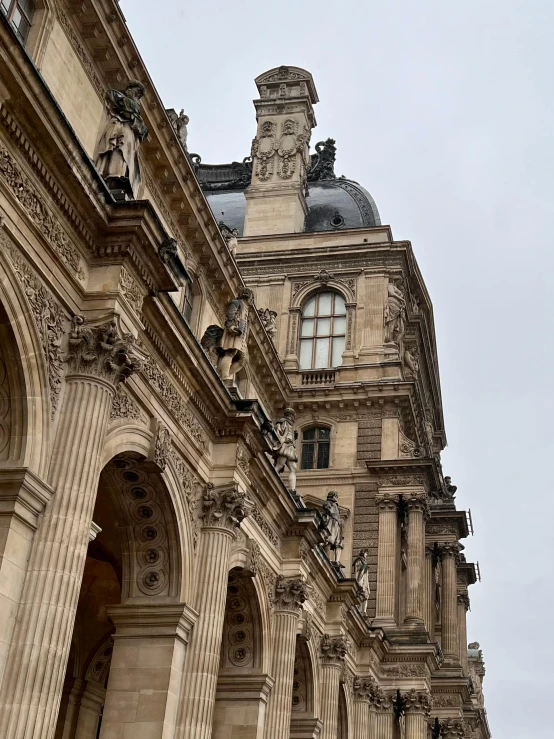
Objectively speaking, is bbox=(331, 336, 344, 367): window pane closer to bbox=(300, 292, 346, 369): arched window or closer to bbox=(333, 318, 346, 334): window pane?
bbox=(300, 292, 346, 369): arched window

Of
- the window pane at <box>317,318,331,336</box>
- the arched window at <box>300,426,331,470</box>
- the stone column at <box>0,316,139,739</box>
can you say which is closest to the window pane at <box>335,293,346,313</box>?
the window pane at <box>317,318,331,336</box>

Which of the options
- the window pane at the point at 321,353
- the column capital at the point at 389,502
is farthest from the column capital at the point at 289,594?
the window pane at the point at 321,353

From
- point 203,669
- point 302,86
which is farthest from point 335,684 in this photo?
point 302,86

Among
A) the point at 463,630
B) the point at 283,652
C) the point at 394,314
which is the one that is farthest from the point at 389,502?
the point at 283,652

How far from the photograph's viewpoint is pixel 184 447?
22297 mm

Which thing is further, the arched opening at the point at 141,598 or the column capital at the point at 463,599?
the column capital at the point at 463,599

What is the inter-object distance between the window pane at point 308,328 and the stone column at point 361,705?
15282 millimetres

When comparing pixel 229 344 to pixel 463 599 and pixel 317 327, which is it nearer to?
pixel 317 327

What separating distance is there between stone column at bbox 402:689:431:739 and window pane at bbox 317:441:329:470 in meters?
9.19

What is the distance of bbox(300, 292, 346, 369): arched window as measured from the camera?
45.0 meters

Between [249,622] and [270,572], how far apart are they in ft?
4.99

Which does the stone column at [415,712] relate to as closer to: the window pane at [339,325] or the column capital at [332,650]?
the column capital at [332,650]

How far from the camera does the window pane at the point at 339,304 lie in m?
45.7

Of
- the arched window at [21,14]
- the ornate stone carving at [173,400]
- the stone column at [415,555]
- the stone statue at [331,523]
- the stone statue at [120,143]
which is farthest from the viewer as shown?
the stone column at [415,555]
